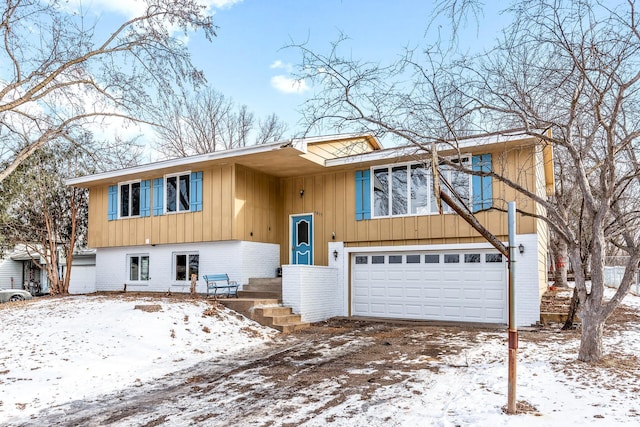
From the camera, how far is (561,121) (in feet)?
26.7

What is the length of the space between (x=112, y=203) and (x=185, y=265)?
3.96 meters

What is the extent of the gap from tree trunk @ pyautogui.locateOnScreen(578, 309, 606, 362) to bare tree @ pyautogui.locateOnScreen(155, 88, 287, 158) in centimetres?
2277

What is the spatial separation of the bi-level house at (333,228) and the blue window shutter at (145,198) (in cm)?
5

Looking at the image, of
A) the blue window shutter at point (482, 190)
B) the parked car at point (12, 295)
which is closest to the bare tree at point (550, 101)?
the blue window shutter at point (482, 190)

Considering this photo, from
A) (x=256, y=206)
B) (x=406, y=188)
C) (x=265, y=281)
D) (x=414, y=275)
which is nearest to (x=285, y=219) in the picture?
(x=256, y=206)

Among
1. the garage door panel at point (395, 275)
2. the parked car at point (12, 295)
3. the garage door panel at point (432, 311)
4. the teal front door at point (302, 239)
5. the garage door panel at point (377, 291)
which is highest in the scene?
the teal front door at point (302, 239)

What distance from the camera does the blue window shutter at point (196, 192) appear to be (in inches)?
571

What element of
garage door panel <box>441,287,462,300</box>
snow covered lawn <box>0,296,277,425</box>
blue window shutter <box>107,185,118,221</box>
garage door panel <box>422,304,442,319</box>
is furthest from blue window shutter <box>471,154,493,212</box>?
blue window shutter <box>107,185,118,221</box>

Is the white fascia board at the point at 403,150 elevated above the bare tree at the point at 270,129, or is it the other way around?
the bare tree at the point at 270,129

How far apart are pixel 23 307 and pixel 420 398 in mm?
11192

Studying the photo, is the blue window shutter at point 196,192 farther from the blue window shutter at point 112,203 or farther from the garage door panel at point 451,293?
the garage door panel at point 451,293

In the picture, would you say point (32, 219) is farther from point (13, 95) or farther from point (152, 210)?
point (13, 95)

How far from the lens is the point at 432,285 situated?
42.4 feet

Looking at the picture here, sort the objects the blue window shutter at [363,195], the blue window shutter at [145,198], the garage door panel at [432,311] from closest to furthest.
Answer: the garage door panel at [432,311]
the blue window shutter at [363,195]
the blue window shutter at [145,198]
